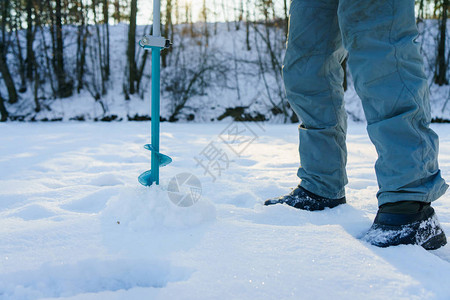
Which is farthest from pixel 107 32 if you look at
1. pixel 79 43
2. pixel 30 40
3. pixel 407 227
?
pixel 407 227

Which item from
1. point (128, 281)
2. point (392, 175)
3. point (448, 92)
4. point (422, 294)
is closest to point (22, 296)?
point (128, 281)

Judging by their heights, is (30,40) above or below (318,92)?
above

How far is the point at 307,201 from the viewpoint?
1220mm

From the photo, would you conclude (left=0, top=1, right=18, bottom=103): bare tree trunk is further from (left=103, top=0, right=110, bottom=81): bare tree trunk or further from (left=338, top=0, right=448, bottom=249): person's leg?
(left=338, top=0, right=448, bottom=249): person's leg

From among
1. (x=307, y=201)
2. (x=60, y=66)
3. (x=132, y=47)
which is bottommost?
(x=307, y=201)

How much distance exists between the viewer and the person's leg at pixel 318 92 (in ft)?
3.89

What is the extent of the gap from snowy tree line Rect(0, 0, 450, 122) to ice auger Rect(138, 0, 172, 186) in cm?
721

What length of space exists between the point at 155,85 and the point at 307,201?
0.68 metres

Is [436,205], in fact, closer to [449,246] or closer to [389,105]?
[449,246]

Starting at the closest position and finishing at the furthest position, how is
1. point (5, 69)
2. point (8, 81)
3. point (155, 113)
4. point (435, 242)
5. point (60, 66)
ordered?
1. point (435, 242)
2. point (155, 113)
3. point (5, 69)
4. point (8, 81)
5. point (60, 66)

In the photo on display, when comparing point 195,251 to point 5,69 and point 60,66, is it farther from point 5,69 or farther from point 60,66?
point 60,66

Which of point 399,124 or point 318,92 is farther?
point 318,92

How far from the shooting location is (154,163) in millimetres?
1041

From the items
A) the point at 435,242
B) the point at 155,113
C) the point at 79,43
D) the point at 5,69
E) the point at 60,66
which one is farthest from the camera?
the point at 60,66
